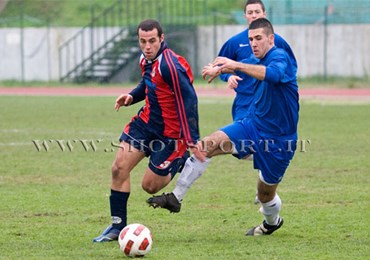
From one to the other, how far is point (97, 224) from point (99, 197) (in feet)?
5.32

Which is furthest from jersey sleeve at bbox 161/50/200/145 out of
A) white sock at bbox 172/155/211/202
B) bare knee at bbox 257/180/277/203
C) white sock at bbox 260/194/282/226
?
white sock at bbox 260/194/282/226

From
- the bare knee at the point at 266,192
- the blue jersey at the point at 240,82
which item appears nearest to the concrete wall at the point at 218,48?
the blue jersey at the point at 240,82

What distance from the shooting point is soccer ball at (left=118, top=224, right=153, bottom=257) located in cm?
675

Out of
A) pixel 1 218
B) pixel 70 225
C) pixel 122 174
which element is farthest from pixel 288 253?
pixel 1 218

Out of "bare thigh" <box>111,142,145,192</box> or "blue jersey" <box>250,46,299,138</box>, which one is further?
"bare thigh" <box>111,142,145,192</box>

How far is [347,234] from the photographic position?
770cm

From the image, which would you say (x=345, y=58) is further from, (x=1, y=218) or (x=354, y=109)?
(x=1, y=218)

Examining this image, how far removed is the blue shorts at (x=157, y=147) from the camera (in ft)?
25.7

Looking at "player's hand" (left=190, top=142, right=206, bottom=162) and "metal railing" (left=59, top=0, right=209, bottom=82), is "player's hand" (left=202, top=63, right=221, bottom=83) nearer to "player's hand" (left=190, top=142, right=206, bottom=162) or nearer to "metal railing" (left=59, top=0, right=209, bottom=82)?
"player's hand" (left=190, top=142, right=206, bottom=162)

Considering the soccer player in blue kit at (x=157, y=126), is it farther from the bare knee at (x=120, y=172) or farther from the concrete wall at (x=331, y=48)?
the concrete wall at (x=331, y=48)

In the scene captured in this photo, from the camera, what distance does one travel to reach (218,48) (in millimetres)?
35312

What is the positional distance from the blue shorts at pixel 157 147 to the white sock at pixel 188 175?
0.14 metres

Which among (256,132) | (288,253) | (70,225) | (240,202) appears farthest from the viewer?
(240,202)

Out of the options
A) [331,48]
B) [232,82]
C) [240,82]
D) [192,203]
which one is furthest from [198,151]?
[331,48]
